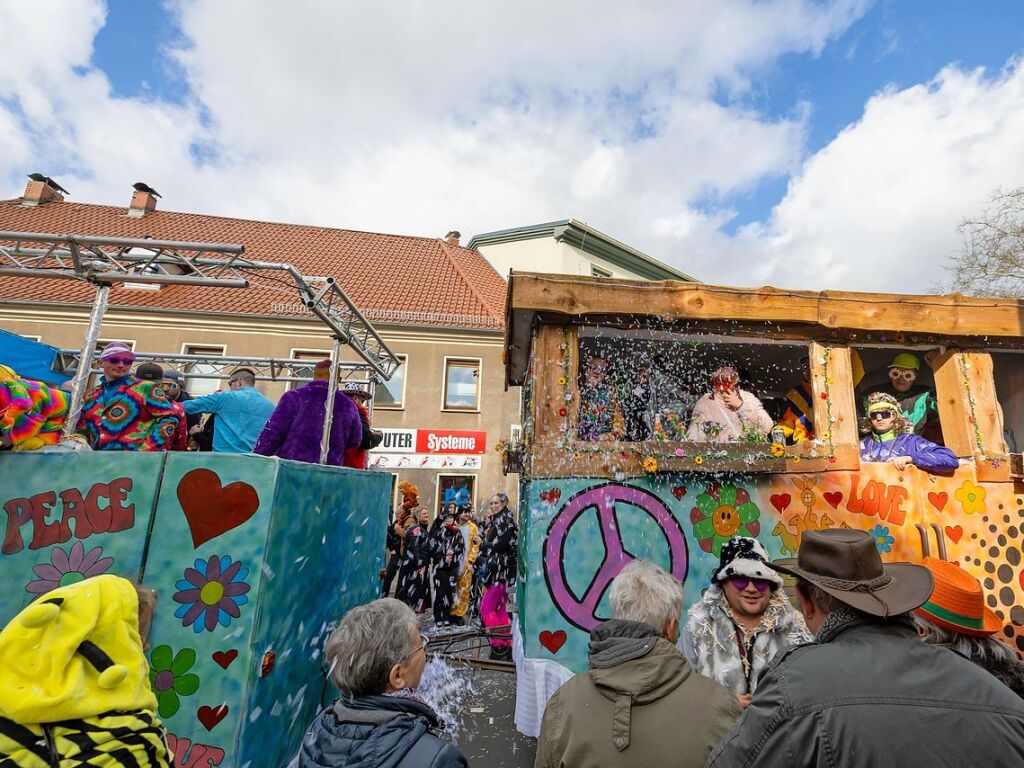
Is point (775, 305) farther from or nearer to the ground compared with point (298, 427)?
farther from the ground

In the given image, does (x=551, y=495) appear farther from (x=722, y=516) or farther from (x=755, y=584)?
(x=755, y=584)

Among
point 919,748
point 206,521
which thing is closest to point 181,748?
point 206,521

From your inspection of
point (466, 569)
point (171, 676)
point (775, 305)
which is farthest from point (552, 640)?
point (466, 569)

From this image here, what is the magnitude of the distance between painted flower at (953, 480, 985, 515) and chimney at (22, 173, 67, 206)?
2669 centimetres

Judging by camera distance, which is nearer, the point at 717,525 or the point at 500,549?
the point at 717,525

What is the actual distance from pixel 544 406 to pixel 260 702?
2786 millimetres

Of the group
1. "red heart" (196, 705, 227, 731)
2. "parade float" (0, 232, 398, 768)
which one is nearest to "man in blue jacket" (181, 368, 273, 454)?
"parade float" (0, 232, 398, 768)

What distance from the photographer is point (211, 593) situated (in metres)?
2.88

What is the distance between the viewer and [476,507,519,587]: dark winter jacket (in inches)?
288

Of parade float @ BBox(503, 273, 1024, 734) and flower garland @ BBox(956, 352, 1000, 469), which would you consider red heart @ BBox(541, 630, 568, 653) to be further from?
flower garland @ BBox(956, 352, 1000, 469)

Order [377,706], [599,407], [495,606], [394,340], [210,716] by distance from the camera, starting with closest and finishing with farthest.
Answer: [377,706], [210,716], [599,407], [495,606], [394,340]

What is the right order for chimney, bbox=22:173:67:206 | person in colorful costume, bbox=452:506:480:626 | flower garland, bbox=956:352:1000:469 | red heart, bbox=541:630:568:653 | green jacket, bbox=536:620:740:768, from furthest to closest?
chimney, bbox=22:173:67:206 → person in colorful costume, bbox=452:506:480:626 → flower garland, bbox=956:352:1000:469 → red heart, bbox=541:630:568:653 → green jacket, bbox=536:620:740:768

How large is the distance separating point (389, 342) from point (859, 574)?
47.7 feet

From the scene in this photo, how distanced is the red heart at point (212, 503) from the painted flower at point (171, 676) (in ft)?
2.05
